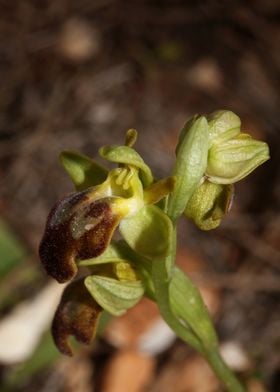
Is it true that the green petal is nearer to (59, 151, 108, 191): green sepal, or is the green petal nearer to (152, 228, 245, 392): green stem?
(59, 151, 108, 191): green sepal

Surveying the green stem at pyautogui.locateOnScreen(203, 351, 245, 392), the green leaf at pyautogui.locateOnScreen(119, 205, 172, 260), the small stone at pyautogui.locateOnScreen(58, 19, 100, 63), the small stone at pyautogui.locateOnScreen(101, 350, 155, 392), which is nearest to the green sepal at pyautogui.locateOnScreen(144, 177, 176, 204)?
the green leaf at pyautogui.locateOnScreen(119, 205, 172, 260)

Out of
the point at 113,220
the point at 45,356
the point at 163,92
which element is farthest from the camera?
the point at 163,92

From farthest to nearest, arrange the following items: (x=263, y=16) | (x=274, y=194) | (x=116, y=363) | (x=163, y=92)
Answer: (x=263, y=16)
(x=163, y=92)
(x=274, y=194)
(x=116, y=363)

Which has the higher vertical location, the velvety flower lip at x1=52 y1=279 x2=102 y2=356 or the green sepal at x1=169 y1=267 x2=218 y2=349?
the velvety flower lip at x1=52 y1=279 x2=102 y2=356

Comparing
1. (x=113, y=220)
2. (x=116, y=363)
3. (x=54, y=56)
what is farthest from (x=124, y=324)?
(x=54, y=56)

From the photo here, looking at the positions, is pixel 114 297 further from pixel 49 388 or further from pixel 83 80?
pixel 83 80

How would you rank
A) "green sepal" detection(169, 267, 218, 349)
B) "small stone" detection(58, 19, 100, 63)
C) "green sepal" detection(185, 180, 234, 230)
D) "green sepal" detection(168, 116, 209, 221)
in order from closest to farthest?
"green sepal" detection(168, 116, 209, 221)
"green sepal" detection(185, 180, 234, 230)
"green sepal" detection(169, 267, 218, 349)
"small stone" detection(58, 19, 100, 63)

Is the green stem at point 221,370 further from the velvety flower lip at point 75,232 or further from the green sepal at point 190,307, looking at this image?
the velvety flower lip at point 75,232
